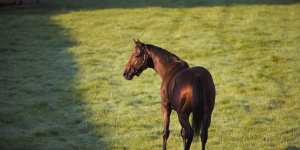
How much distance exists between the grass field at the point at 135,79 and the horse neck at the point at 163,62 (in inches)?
51.3

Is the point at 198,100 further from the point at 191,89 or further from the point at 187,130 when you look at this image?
the point at 187,130

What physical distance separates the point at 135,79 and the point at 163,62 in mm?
4238

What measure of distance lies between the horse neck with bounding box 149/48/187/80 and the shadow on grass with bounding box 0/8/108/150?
149 cm

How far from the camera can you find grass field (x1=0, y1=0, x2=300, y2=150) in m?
9.31

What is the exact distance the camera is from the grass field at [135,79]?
9.31 metres

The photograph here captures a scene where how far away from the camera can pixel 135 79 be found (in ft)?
40.0

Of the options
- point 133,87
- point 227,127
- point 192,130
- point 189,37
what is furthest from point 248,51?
point 192,130

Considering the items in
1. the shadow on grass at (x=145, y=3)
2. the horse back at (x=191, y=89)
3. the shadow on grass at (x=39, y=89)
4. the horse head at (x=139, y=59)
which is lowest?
the shadow on grass at (x=39, y=89)

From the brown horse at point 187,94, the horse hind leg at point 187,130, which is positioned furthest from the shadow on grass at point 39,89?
the horse hind leg at point 187,130

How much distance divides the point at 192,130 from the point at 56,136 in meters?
2.62

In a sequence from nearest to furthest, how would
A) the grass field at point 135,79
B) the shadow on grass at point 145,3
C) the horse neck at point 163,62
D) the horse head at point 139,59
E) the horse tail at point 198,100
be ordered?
the horse tail at point 198,100 → the horse neck at point 163,62 → the horse head at point 139,59 → the grass field at point 135,79 → the shadow on grass at point 145,3

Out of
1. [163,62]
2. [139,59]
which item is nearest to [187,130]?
[163,62]

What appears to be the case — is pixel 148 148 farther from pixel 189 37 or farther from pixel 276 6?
pixel 276 6

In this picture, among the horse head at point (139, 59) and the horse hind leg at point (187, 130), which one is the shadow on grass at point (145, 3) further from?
the horse hind leg at point (187, 130)
